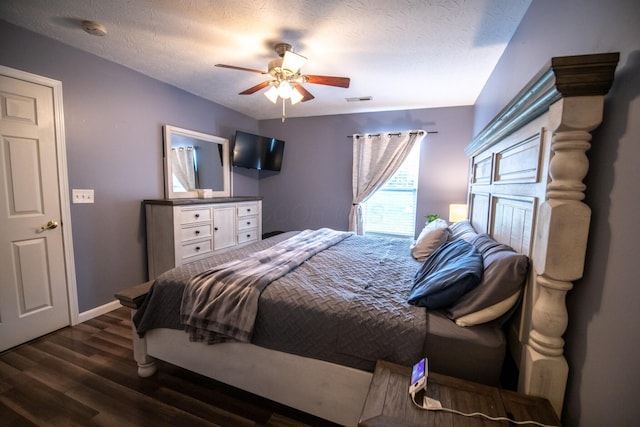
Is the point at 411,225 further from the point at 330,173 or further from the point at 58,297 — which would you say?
the point at 58,297

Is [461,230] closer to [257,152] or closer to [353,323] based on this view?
[353,323]

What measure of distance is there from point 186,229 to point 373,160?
2.76 m

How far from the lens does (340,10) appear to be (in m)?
1.66

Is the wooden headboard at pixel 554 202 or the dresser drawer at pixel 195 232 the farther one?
the dresser drawer at pixel 195 232

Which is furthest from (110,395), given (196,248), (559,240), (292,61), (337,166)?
(337,166)

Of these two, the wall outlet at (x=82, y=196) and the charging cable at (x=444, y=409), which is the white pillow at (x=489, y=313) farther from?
the wall outlet at (x=82, y=196)

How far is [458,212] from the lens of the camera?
125 inches

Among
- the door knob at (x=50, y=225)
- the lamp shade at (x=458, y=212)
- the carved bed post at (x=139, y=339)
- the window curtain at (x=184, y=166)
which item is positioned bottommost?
the carved bed post at (x=139, y=339)

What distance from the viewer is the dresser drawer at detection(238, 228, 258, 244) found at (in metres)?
3.73

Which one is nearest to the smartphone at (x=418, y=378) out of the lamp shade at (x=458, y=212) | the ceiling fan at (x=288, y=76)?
the ceiling fan at (x=288, y=76)

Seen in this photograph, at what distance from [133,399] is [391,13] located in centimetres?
296

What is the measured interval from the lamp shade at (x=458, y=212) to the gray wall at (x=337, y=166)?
44 cm

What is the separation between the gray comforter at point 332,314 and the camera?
117cm

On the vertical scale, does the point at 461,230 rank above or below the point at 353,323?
above
